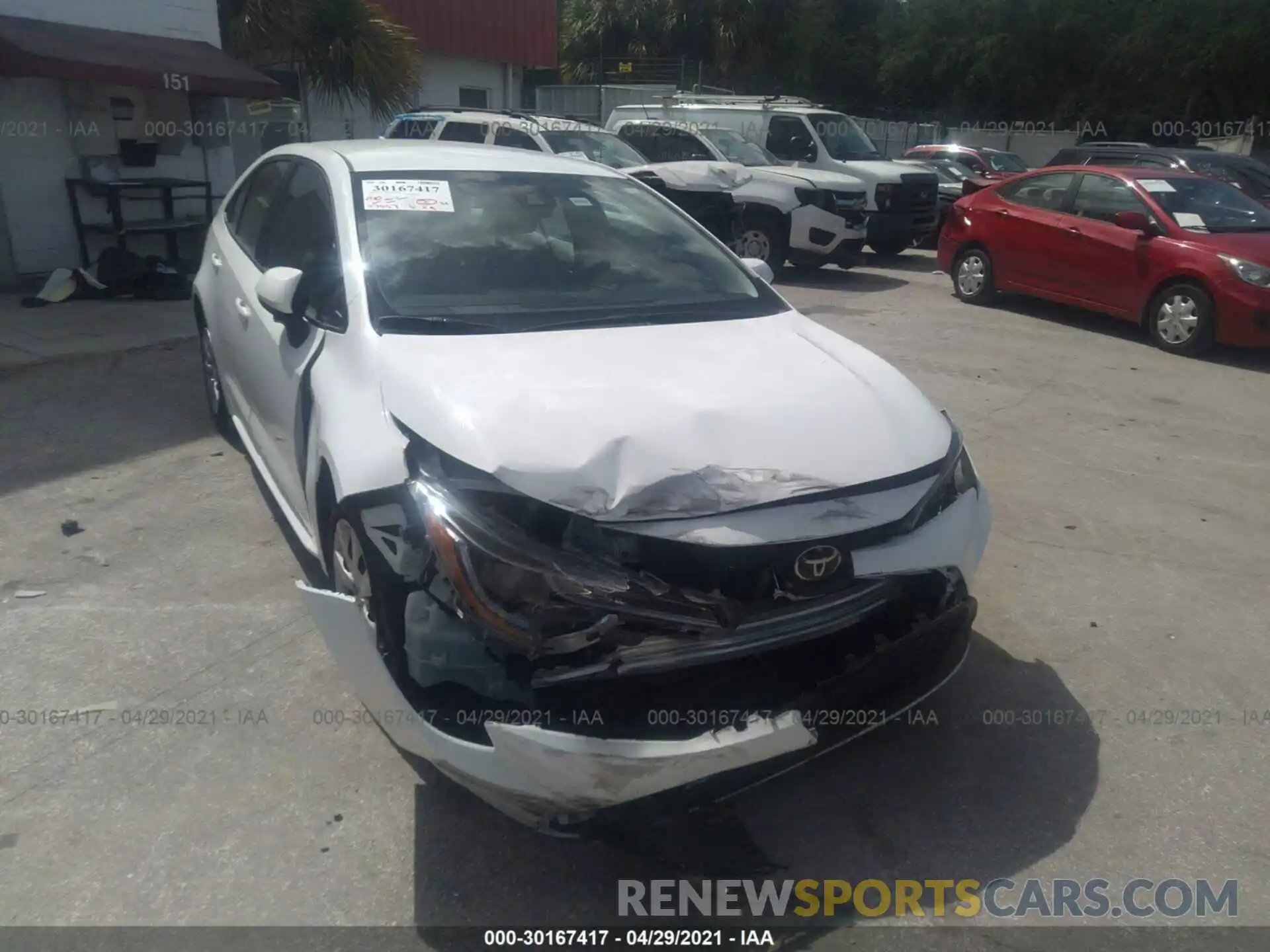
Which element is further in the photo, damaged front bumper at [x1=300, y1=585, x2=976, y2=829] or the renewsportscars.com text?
the renewsportscars.com text

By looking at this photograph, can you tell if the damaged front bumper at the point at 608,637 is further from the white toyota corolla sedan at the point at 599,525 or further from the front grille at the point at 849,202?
the front grille at the point at 849,202

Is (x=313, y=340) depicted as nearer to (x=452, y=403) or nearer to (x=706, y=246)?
(x=452, y=403)

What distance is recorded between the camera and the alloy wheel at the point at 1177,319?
351 inches

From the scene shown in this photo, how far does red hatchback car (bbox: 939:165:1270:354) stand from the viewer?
8.63 m

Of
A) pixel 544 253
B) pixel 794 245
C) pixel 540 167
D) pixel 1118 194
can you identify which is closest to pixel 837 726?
pixel 544 253

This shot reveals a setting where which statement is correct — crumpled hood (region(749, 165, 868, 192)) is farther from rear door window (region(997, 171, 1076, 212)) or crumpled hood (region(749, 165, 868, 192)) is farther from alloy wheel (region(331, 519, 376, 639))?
alloy wheel (region(331, 519, 376, 639))

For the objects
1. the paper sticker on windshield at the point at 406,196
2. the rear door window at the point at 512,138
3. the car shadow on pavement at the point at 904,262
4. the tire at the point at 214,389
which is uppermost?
the paper sticker on windshield at the point at 406,196

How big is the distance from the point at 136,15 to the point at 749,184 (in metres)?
6.99

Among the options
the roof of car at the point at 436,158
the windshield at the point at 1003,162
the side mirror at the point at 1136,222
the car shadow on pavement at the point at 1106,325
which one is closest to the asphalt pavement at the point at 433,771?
the roof of car at the point at 436,158

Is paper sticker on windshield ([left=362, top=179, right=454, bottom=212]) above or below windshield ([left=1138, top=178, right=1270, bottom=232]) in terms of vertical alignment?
above

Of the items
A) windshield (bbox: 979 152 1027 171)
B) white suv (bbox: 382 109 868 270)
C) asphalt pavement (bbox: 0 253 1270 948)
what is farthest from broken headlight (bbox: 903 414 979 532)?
windshield (bbox: 979 152 1027 171)

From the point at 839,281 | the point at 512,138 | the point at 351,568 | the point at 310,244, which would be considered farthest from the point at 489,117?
the point at 351,568

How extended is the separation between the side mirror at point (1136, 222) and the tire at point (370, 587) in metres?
8.48

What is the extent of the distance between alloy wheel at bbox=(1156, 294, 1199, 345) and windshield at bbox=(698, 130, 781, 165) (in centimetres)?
592
